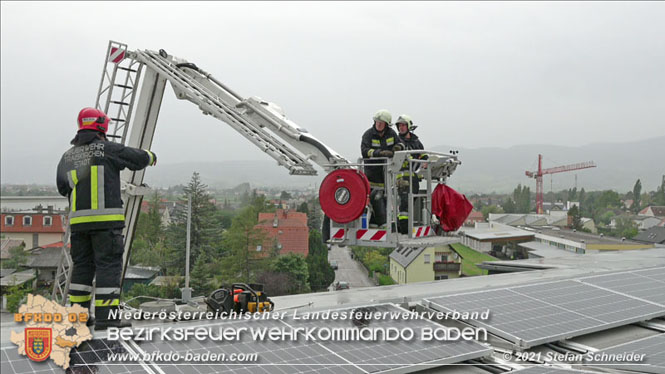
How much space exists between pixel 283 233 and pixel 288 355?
148ft

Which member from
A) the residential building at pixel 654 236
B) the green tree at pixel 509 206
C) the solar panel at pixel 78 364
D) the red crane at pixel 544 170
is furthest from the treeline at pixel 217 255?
the red crane at pixel 544 170

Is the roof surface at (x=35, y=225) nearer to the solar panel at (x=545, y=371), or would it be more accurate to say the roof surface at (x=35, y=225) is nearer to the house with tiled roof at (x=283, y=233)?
the house with tiled roof at (x=283, y=233)

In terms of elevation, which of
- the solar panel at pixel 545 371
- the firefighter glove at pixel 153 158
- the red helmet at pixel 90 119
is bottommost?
the solar panel at pixel 545 371

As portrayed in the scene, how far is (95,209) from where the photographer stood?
4.85 metres

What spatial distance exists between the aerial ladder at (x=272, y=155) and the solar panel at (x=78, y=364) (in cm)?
332

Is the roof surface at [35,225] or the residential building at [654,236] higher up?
the residential building at [654,236]

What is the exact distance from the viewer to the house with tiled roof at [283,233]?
4569 centimetres

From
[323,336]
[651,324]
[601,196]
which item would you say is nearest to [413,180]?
[323,336]

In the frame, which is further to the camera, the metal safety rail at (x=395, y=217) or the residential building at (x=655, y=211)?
the residential building at (x=655, y=211)

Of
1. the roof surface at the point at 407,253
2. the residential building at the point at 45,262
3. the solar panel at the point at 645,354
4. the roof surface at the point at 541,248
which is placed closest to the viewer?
the solar panel at the point at 645,354

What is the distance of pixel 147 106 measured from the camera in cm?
883

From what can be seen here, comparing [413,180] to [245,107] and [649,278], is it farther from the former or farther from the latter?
[649,278]

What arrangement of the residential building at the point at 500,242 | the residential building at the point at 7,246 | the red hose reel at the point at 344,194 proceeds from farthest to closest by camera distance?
the residential building at the point at 7,246, the residential building at the point at 500,242, the red hose reel at the point at 344,194

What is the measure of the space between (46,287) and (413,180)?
157 feet
